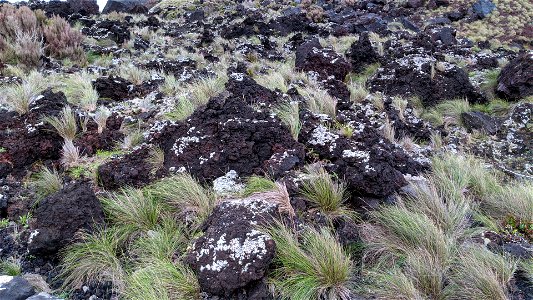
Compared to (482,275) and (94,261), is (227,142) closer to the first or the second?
(94,261)

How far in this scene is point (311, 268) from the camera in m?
3.11

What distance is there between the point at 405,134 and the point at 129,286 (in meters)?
5.19

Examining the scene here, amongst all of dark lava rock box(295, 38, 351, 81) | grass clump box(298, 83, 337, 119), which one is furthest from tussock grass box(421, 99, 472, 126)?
grass clump box(298, 83, 337, 119)

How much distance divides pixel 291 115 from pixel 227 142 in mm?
1077

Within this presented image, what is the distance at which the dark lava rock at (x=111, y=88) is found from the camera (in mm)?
7541

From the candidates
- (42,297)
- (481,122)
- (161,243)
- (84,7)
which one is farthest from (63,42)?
(84,7)

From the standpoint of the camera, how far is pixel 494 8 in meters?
24.1

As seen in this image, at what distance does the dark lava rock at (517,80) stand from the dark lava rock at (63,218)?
8.95 m

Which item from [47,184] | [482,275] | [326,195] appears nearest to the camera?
[482,275]

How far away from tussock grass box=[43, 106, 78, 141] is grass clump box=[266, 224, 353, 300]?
3.45m

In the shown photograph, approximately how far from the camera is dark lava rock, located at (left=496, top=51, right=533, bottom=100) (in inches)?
339

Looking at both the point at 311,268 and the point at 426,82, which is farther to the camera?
the point at 426,82

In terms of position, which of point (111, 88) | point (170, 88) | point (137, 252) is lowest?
point (170, 88)

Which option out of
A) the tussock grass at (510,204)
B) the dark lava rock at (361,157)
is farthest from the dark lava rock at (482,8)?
the tussock grass at (510,204)
